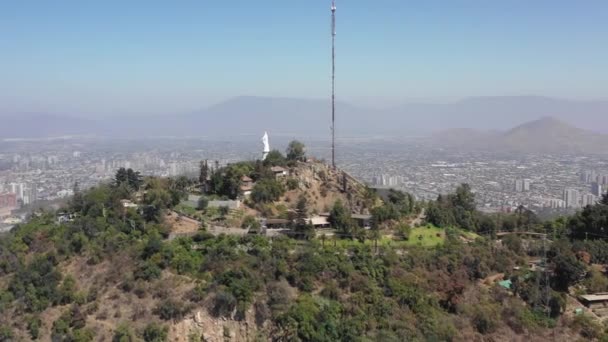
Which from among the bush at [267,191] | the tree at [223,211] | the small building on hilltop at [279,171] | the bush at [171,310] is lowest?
the bush at [171,310]

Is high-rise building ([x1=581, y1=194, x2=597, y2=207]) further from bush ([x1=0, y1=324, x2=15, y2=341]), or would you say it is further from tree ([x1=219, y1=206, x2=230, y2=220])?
bush ([x1=0, y1=324, x2=15, y2=341])

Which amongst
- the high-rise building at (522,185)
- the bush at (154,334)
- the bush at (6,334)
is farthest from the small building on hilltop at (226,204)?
the high-rise building at (522,185)

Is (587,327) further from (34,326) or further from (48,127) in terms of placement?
(48,127)

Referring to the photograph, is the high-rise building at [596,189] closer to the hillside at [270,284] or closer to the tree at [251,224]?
the hillside at [270,284]

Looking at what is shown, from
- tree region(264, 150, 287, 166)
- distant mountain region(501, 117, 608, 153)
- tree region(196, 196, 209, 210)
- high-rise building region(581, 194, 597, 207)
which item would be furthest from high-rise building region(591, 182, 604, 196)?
tree region(196, 196, 209, 210)

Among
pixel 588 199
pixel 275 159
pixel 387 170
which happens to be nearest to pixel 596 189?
pixel 588 199

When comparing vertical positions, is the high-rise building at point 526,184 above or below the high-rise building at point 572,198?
above
